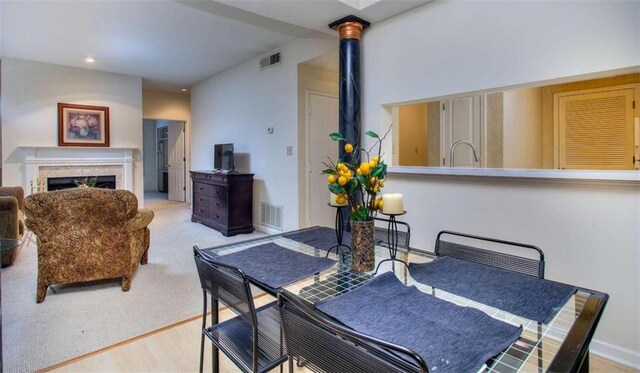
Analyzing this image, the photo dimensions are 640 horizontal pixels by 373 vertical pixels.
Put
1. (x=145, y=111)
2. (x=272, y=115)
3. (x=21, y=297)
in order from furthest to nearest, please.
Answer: (x=145, y=111), (x=272, y=115), (x=21, y=297)

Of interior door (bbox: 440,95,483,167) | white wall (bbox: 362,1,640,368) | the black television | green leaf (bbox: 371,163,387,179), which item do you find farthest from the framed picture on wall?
green leaf (bbox: 371,163,387,179)

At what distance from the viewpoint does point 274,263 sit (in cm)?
149

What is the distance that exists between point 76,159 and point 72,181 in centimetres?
40

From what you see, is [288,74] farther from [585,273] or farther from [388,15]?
[585,273]

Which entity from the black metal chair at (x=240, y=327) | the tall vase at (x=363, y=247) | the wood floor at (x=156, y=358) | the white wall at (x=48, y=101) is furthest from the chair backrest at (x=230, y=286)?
the white wall at (x=48, y=101)

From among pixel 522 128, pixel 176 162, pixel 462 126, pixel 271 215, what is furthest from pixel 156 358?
pixel 176 162

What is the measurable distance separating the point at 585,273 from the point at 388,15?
97.1 inches

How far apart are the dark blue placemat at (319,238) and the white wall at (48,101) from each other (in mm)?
5744

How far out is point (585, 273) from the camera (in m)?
2.04

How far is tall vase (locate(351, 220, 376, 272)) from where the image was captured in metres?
1.41

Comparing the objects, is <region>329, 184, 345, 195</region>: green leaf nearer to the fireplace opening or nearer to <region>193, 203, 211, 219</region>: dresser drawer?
<region>193, 203, 211, 219</region>: dresser drawer

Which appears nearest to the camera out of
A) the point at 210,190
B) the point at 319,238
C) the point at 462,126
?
the point at 319,238

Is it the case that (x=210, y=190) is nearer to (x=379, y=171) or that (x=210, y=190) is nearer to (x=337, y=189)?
(x=337, y=189)

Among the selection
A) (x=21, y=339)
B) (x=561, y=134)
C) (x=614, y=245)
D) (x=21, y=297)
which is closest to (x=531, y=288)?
(x=614, y=245)
